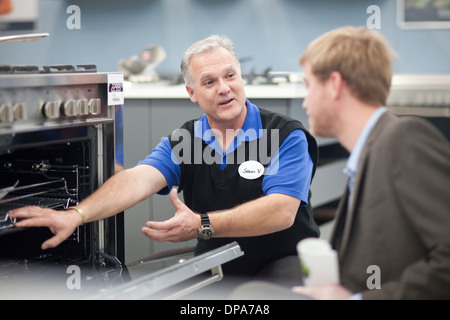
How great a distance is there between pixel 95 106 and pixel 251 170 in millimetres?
499

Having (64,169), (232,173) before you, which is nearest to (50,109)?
(64,169)

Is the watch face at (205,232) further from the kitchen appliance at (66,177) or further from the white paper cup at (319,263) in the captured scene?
the white paper cup at (319,263)

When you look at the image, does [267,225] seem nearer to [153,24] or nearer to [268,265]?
[268,265]

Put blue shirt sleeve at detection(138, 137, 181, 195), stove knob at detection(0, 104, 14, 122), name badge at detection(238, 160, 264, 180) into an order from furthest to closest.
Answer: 1. blue shirt sleeve at detection(138, 137, 181, 195)
2. name badge at detection(238, 160, 264, 180)
3. stove knob at detection(0, 104, 14, 122)

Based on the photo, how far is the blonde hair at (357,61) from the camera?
100cm

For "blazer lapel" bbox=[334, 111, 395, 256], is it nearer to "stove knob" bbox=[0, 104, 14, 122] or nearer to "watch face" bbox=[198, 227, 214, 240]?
"watch face" bbox=[198, 227, 214, 240]

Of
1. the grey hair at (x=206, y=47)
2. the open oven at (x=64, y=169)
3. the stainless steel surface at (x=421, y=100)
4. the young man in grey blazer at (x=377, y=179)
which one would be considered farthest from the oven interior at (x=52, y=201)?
the stainless steel surface at (x=421, y=100)

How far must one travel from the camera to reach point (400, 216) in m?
0.92

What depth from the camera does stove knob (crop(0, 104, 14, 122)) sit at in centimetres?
115

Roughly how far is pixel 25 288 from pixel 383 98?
94cm

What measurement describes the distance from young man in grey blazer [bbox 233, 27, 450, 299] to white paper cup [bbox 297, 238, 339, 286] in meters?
0.02

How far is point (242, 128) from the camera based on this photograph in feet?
5.71

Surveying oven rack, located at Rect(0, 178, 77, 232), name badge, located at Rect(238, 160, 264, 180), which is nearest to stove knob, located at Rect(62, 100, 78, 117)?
oven rack, located at Rect(0, 178, 77, 232)

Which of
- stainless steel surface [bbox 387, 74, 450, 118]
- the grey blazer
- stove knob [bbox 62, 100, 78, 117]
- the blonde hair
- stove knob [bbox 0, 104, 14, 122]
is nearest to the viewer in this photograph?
the grey blazer
